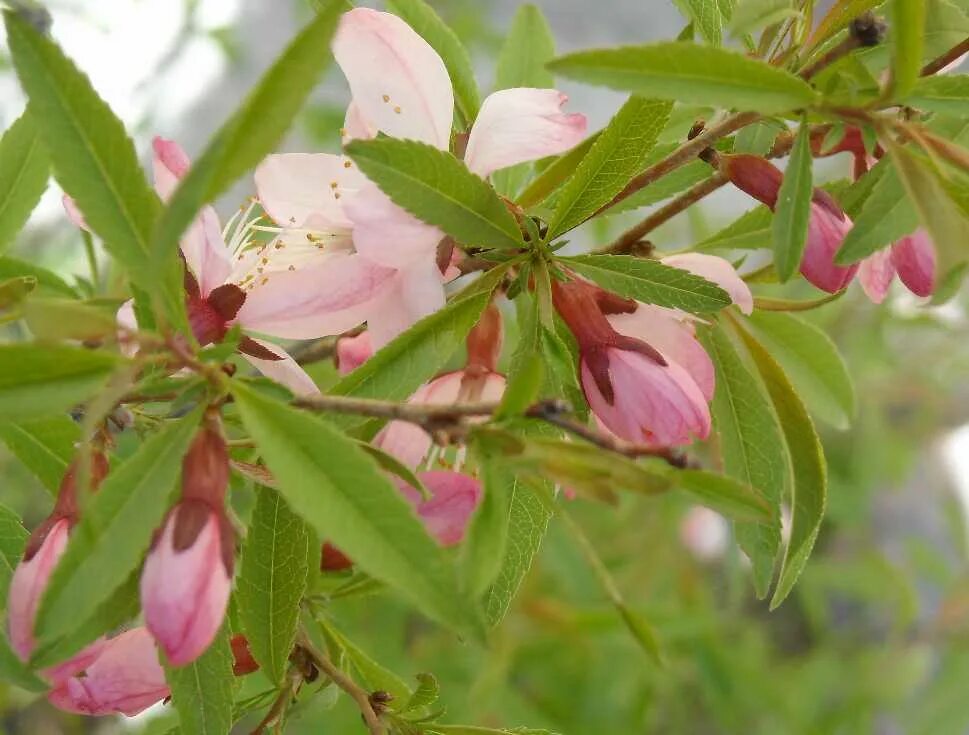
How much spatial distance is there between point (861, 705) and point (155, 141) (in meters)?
1.63

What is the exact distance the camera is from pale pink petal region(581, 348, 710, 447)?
496mm

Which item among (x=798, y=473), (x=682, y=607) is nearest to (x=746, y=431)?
(x=798, y=473)

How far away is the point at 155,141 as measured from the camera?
525 mm

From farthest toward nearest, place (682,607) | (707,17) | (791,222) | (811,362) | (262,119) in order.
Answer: (682,607)
(811,362)
(707,17)
(791,222)
(262,119)

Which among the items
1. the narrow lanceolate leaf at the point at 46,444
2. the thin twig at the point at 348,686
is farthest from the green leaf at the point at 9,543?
the thin twig at the point at 348,686

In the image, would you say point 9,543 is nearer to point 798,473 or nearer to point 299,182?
point 299,182

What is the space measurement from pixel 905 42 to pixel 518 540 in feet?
0.95

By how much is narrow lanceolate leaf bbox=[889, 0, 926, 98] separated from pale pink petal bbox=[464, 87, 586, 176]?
136 mm

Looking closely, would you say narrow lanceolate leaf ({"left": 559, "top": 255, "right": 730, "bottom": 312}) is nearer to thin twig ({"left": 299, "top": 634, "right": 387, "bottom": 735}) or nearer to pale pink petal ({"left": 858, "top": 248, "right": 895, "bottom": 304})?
pale pink petal ({"left": 858, "top": 248, "right": 895, "bottom": 304})

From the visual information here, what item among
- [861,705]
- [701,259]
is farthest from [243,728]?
[701,259]

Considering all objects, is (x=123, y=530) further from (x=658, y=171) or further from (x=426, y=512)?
(x=658, y=171)

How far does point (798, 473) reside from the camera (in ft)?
1.77

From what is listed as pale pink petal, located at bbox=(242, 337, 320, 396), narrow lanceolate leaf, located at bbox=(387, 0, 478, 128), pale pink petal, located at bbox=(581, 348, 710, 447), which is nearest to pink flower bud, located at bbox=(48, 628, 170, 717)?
pale pink petal, located at bbox=(242, 337, 320, 396)

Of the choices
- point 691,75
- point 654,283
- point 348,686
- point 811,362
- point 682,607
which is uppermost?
point 691,75
